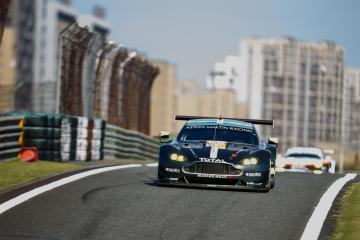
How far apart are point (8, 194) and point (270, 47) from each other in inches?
7083

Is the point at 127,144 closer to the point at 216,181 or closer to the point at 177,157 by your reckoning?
the point at 177,157

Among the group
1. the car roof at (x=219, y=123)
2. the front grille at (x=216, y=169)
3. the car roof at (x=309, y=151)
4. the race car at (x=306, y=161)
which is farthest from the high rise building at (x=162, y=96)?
the front grille at (x=216, y=169)

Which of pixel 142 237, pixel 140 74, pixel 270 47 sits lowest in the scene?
pixel 142 237

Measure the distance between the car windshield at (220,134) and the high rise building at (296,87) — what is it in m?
152

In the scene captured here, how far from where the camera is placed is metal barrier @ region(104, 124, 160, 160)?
86.4 feet

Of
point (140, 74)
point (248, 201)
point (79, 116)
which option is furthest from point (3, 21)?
point (140, 74)

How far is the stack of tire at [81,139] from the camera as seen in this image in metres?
22.4

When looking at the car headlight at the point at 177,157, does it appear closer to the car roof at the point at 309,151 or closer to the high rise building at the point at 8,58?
the car roof at the point at 309,151

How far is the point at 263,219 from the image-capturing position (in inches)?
431

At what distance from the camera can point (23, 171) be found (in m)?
16.9

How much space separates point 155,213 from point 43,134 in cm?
1044

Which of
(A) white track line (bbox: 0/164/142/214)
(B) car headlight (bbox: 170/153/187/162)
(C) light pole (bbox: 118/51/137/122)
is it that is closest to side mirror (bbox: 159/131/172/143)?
(B) car headlight (bbox: 170/153/187/162)

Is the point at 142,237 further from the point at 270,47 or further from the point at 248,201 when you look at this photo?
the point at 270,47

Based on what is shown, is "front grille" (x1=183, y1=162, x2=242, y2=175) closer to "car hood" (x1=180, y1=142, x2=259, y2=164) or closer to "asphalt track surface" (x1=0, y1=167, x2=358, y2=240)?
"car hood" (x1=180, y1=142, x2=259, y2=164)
